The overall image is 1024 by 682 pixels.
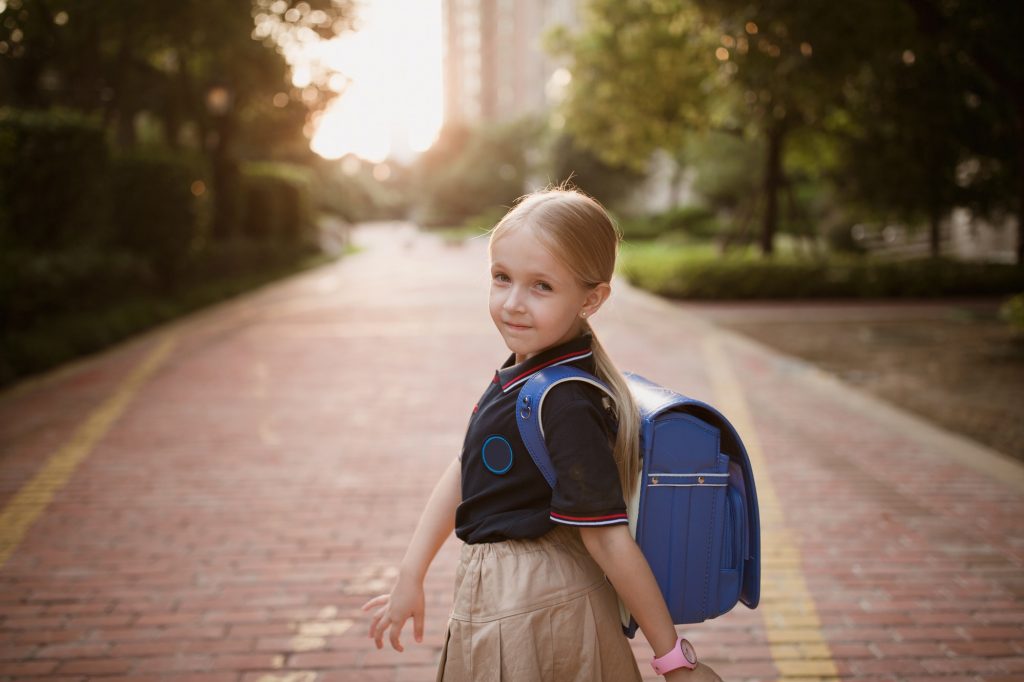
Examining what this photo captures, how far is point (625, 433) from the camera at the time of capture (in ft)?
5.27

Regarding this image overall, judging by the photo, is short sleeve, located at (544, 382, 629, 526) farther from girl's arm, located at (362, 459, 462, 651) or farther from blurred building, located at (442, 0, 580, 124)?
blurred building, located at (442, 0, 580, 124)

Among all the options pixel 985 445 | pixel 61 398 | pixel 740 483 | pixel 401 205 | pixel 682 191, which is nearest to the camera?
pixel 740 483

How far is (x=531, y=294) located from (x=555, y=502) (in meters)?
0.40

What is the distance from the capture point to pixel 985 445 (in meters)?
6.20

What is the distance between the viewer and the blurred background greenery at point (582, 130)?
30.3 feet

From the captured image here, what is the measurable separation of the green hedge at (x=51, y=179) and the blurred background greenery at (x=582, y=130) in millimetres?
27

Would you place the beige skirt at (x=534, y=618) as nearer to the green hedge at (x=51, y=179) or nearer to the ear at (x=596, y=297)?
the ear at (x=596, y=297)

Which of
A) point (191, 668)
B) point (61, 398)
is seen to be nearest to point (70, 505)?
point (191, 668)

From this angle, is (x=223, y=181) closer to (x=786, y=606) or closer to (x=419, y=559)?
(x=786, y=606)

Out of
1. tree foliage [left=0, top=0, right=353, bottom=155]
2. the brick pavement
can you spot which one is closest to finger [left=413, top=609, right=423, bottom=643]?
the brick pavement

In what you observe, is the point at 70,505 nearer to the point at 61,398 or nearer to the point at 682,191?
the point at 61,398

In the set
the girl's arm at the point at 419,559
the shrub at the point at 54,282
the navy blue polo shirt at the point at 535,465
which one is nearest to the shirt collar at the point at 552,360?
the navy blue polo shirt at the point at 535,465

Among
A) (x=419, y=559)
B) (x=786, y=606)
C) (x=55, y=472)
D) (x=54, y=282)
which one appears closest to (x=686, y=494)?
(x=419, y=559)

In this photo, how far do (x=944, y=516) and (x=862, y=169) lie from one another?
14.7m
